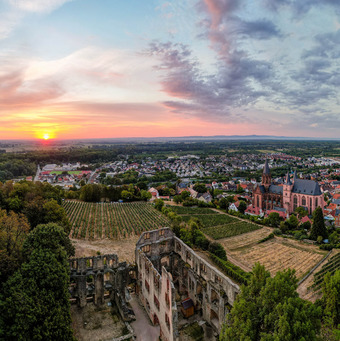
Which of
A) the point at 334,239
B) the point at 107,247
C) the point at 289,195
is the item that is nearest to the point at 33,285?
the point at 107,247

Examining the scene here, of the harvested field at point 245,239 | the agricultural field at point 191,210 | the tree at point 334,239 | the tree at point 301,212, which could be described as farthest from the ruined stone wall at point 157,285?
the tree at point 301,212

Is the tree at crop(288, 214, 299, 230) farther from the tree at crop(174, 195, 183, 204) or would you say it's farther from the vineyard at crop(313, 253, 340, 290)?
the tree at crop(174, 195, 183, 204)

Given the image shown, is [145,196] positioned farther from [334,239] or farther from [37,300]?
[37,300]

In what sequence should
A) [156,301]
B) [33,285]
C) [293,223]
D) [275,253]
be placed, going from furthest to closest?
[293,223], [275,253], [156,301], [33,285]

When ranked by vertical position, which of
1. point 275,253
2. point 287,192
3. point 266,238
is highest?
point 287,192

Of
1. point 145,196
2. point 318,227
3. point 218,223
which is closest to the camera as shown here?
point 318,227

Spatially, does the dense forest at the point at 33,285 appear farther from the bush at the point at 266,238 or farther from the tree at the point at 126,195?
the tree at the point at 126,195

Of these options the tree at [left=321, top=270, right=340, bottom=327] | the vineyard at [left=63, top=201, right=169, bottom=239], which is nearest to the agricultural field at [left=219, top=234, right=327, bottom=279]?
Result: the tree at [left=321, top=270, right=340, bottom=327]
